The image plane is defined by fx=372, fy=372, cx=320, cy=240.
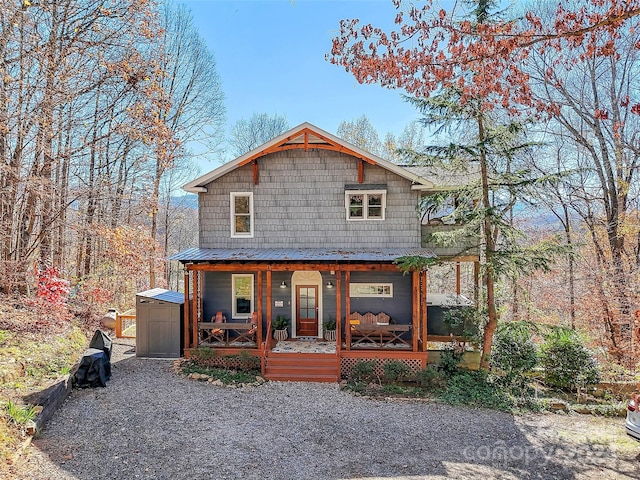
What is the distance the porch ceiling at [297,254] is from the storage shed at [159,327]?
1.75m

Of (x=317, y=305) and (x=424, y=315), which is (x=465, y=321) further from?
(x=317, y=305)

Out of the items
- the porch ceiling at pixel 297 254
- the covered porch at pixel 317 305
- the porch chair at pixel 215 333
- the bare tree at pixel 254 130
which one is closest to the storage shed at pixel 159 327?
the covered porch at pixel 317 305

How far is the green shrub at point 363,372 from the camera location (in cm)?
1069

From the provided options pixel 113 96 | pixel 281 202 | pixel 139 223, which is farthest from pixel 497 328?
pixel 139 223

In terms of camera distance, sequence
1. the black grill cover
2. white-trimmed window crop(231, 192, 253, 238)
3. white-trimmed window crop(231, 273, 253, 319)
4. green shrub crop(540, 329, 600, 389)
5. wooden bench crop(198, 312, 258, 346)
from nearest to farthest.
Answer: the black grill cover < green shrub crop(540, 329, 600, 389) < wooden bench crop(198, 312, 258, 346) < white-trimmed window crop(231, 192, 253, 238) < white-trimmed window crop(231, 273, 253, 319)

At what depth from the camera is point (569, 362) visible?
10.7 m

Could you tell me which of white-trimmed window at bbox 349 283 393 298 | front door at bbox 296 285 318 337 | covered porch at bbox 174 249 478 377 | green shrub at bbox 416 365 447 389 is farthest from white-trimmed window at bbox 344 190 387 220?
green shrub at bbox 416 365 447 389

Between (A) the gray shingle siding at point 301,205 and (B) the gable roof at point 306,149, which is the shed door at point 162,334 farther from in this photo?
(B) the gable roof at point 306,149

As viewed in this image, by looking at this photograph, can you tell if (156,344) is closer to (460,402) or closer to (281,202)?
(281,202)

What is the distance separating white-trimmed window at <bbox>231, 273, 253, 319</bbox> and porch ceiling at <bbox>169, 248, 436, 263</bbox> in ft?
3.68

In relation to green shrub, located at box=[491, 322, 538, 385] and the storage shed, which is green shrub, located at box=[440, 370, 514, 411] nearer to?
green shrub, located at box=[491, 322, 538, 385]

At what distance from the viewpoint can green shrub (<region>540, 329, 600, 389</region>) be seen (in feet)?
34.4

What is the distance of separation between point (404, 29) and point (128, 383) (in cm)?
1020

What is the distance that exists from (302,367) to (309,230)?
447 centimetres
